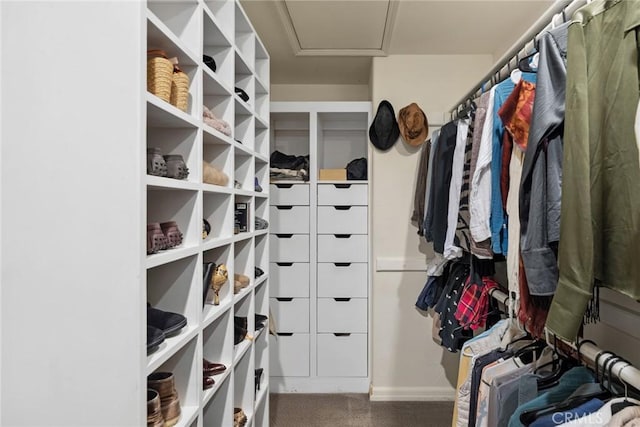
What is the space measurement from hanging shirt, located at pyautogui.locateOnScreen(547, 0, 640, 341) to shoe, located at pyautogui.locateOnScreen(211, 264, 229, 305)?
101 centimetres

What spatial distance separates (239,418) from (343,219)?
4.94 ft

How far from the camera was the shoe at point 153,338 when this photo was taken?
0.93 metres

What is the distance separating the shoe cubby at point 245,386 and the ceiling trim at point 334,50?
175 centimetres

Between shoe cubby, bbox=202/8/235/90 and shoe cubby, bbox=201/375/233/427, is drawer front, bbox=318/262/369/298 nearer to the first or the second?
shoe cubby, bbox=201/375/233/427

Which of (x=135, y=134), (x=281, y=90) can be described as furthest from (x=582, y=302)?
(x=281, y=90)

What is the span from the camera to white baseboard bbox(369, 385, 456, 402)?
271 centimetres

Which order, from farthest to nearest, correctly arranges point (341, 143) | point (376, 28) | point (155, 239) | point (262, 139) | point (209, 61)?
point (341, 143)
point (376, 28)
point (262, 139)
point (209, 61)
point (155, 239)

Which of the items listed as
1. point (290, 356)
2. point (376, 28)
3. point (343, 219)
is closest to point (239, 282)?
point (343, 219)

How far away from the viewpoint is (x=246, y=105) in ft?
5.54

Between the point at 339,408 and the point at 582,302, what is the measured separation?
7.23 feet

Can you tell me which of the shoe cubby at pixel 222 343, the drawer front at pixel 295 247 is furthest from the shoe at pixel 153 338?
the drawer front at pixel 295 247

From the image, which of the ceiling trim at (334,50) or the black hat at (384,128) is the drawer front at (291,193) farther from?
the ceiling trim at (334,50)

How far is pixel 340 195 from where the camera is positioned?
2.80 metres

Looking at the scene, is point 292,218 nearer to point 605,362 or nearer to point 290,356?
point 290,356
